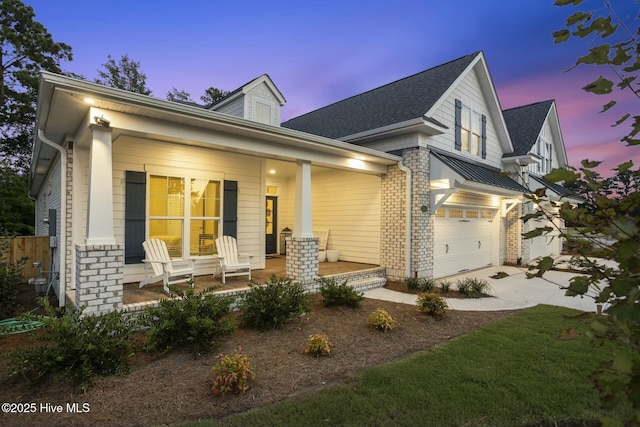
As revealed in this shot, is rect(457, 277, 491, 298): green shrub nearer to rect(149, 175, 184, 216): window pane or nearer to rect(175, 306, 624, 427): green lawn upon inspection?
rect(175, 306, 624, 427): green lawn

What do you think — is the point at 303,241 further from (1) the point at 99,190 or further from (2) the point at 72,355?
(2) the point at 72,355

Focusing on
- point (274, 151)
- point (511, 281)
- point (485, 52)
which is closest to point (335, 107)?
point (485, 52)

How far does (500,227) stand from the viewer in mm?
12383

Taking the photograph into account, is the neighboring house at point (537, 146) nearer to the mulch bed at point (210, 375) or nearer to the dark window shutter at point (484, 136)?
the dark window shutter at point (484, 136)

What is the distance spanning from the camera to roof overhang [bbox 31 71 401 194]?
4.41 meters

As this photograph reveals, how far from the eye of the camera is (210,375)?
3604mm

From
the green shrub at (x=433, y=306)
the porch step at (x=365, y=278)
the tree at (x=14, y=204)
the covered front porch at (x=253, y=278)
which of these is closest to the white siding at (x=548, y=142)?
the porch step at (x=365, y=278)

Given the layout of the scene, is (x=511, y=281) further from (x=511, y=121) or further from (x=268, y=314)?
(x=511, y=121)

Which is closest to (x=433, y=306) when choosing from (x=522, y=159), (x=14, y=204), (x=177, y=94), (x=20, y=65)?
(x=522, y=159)

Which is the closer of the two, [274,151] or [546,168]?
[274,151]

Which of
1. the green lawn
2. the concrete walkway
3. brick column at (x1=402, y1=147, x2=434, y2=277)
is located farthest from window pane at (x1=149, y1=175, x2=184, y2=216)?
brick column at (x1=402, y1=147, x2=434, y2=277)

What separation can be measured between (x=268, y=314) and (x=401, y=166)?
551cm

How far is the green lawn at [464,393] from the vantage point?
284 centimetres

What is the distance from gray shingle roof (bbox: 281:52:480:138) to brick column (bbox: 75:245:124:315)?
7.29 meters
